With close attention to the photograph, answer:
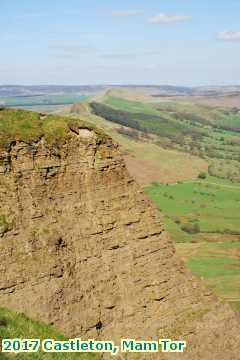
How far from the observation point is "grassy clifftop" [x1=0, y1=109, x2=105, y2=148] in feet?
110

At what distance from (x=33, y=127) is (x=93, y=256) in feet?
29.0

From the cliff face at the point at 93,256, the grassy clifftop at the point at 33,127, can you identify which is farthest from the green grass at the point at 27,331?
the grassy clifftop at the point at 33,127

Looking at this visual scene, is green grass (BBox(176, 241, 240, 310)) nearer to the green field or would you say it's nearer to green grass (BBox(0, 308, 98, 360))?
the green field

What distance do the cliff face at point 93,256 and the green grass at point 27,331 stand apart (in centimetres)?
262

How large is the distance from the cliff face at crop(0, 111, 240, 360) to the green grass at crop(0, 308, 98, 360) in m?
2.62

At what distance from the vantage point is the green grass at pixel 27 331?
79.7ft

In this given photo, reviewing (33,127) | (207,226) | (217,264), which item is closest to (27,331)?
(33,127)

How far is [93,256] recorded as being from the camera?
115 feet

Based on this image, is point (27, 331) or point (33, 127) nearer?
point (27, 331)

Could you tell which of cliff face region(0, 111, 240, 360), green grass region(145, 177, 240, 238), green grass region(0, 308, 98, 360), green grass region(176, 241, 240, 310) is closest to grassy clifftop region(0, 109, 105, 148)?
cliff face region(0, 111, 240, 360)

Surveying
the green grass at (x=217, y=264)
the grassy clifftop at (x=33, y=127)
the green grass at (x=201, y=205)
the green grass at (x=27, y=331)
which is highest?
the grassy clifftop at (x=33, y=127)

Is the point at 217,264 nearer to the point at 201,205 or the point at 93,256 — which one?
the point at 201,205

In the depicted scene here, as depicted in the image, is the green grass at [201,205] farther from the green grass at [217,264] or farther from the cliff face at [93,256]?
the cliff face at [93,256]

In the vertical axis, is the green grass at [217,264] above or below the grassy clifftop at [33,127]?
below
